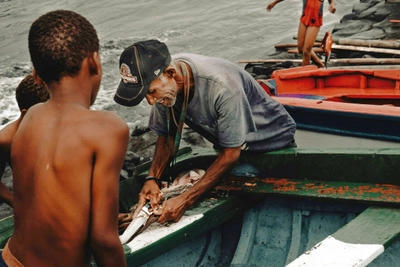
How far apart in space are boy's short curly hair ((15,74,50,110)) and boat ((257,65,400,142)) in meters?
2.95

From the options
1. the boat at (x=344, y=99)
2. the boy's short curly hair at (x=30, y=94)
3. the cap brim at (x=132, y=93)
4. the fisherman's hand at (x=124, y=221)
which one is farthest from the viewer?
the boat at (x=344, y=99)

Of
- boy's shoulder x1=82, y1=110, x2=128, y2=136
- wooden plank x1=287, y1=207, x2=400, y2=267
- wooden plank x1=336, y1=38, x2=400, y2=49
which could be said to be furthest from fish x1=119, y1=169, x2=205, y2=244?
wooden plank x1=336, y1=38, x2=400, y2=49

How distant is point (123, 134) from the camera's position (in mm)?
2299

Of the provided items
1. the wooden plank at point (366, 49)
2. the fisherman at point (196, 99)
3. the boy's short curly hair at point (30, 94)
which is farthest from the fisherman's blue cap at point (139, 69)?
the wooden plank at point (366, 49)

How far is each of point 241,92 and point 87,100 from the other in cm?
161

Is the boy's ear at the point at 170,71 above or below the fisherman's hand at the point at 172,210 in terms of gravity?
above

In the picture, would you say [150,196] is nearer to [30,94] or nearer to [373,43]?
[30,94]

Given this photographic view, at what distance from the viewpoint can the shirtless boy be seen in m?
2.23

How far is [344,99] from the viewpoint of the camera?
21.3ft

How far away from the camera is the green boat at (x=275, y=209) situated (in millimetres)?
3619

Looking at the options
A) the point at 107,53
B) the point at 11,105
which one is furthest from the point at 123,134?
the point at 107,53

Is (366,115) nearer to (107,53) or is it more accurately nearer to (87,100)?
(87,100)

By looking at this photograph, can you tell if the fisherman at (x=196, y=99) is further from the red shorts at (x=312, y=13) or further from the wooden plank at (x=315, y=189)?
the red shorts at (x=312, y=13)

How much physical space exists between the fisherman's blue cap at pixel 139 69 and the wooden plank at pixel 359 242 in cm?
136
